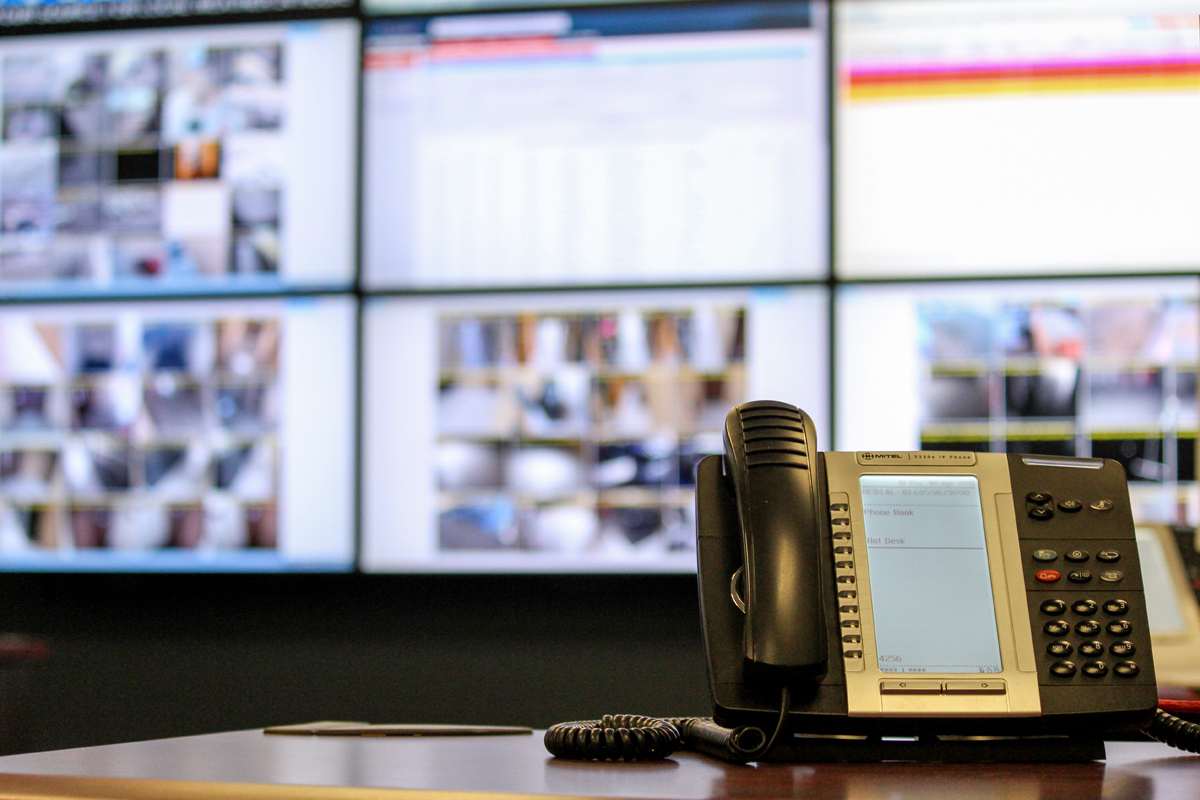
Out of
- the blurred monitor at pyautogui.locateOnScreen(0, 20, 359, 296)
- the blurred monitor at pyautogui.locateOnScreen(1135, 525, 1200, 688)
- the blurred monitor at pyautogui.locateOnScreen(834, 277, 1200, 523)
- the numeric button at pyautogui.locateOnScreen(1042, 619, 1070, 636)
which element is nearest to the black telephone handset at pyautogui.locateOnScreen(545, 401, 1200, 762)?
the numeric button at pyautogui.locateOnScreen(1042, 619, 1070, 636)

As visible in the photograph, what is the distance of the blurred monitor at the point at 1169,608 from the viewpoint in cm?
133

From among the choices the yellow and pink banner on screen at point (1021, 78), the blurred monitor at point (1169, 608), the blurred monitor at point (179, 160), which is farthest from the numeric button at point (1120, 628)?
the blurred monitor at point (179, 160)

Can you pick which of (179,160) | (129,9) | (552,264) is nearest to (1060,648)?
(552,264)

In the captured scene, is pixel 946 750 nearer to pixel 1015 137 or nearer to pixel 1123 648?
pixel 1123 648

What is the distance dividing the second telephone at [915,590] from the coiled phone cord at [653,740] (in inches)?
0.4

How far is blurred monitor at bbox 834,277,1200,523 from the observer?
1.68 m

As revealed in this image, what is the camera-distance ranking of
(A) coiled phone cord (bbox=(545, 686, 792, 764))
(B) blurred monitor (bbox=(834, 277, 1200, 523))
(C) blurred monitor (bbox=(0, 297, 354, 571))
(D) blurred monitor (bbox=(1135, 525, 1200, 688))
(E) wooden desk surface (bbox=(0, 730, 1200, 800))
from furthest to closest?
1. (C) blurred monitor (bbox=(0, 297, 354, 571))
2. (B) blurred monitor (bbox=(834, 277, 1200, 523))
3. (D) blurred monitor (bbox=(1135, 525, 1200, 688))
4. (A) coiled phone cord (bbox=(545, 686, 792, 764))
5. (E) wooden desk surface (bbox=(0, 730, 1200, 800))

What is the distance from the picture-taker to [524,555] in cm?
175

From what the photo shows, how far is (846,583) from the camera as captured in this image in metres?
0.71

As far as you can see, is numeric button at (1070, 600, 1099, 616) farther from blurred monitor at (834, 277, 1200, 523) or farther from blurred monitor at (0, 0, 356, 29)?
blurred monitor at (0, 0, 356, 29)

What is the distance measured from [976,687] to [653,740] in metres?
0.21

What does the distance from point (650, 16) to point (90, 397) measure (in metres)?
1.18

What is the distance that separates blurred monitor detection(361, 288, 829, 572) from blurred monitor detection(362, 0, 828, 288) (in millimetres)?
66

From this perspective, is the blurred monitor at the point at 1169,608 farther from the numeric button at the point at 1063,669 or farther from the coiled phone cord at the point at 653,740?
the coiled phone cord at the point at 653,740
